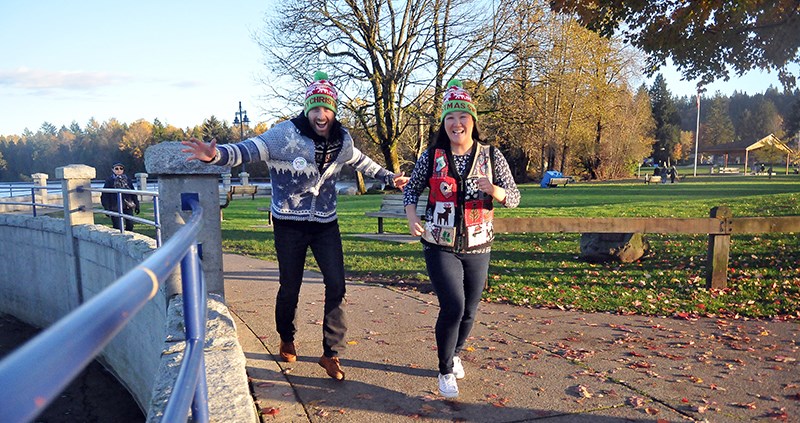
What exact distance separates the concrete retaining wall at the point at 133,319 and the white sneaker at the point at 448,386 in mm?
1286

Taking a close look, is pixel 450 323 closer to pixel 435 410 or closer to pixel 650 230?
pixel 435 410

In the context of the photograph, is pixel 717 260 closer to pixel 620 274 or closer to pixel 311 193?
pixel 620 274

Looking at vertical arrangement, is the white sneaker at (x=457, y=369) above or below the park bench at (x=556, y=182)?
above

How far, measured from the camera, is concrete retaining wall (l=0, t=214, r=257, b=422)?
9.35 feet

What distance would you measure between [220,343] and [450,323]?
140 cm

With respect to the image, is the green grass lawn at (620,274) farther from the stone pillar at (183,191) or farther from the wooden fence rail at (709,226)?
the stone pillar at (183,191)

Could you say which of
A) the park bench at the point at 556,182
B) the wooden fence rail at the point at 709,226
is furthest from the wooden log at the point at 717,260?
the park bench at the point at 556,182

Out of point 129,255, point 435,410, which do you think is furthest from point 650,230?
point 129,255

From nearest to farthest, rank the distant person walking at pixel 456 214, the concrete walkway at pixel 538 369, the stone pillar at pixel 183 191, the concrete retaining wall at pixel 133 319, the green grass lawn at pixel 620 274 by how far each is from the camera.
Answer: the concrete retaining wall at pixel 133 319 < the concrete walkway at pixel 538 369 < the distant person walking at pixel 456 214 < the stone pillar at pixel 183 191 < the green grass lawn at pixel 620 274

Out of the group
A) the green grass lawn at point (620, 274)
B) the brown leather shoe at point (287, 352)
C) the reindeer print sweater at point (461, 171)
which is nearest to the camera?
the reindeer print sweater at point (461, 171)

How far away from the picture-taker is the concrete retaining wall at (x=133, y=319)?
112 inches

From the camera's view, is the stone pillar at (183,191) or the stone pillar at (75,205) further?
the stone pillar at (75,205)

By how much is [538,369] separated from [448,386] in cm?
87

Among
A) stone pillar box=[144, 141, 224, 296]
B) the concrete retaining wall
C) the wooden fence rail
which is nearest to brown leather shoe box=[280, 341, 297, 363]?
the concrete retaining wall
